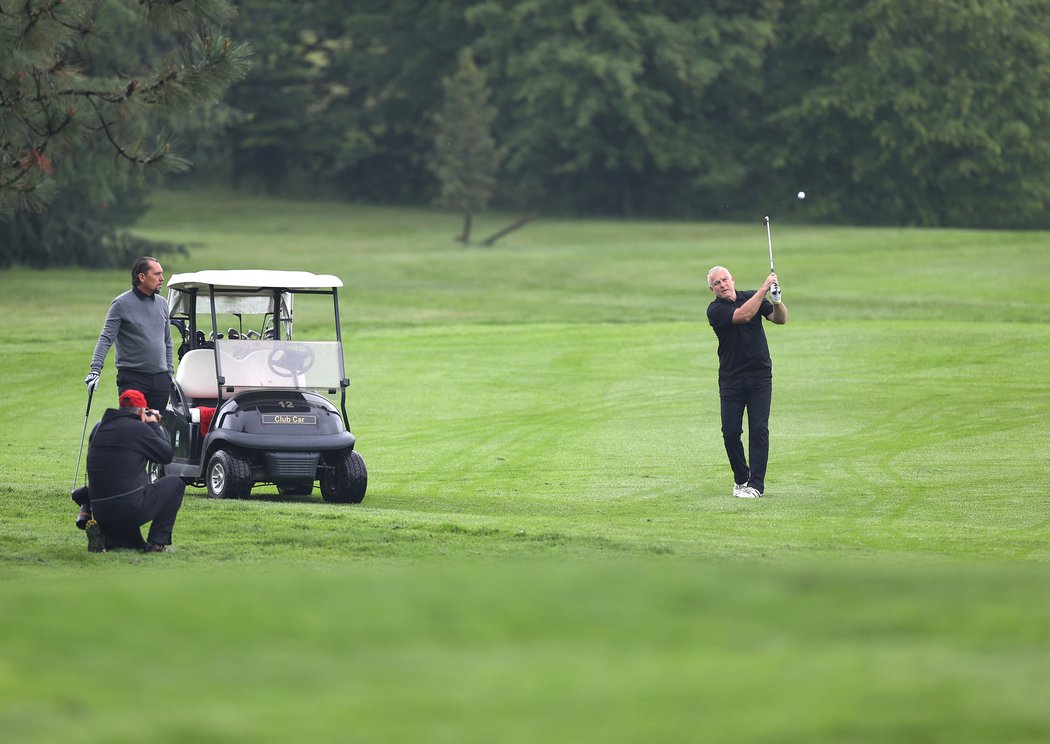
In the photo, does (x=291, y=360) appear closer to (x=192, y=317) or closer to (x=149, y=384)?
(x=192, y=317)

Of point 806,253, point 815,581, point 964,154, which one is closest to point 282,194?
point 964,154

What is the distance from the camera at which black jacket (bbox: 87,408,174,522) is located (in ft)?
32.0

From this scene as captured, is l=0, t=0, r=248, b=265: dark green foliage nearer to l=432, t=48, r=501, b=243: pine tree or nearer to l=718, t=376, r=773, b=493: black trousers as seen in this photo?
l=718, t=376, r=773, b=493: black trousers

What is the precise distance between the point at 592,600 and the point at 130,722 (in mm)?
2527

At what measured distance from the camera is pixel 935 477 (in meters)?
14.1

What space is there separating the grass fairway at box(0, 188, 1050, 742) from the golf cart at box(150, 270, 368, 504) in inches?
13.5

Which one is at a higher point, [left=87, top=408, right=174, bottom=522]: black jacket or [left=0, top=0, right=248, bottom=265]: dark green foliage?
[left=0, top=0, right=248, bottom=265]: dark green foliage

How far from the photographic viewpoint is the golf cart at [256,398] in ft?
40.8

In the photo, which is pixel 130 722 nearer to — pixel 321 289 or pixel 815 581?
pixel 815 581

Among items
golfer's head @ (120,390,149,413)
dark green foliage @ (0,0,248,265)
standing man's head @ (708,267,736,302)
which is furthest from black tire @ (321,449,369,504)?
dark green foliage @ (0,0,248,265)

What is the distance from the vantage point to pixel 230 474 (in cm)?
1243

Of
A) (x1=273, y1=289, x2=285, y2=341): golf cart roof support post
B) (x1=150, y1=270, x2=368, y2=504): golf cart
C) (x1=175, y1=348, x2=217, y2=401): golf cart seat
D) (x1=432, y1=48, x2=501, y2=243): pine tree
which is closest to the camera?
(x1=150, y1=270, x2=368, y2=504): golf cart

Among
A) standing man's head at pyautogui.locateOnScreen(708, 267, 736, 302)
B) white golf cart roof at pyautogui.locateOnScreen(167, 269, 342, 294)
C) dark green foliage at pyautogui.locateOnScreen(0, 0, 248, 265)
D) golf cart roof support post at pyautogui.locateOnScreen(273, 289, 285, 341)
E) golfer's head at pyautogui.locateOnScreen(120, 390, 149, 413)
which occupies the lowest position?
golfer's head at pyautogui.locateOnScreen(120, 390, 149, 413)

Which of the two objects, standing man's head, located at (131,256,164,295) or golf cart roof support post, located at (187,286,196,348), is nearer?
standing man's head, located at (131,256,164,295)
